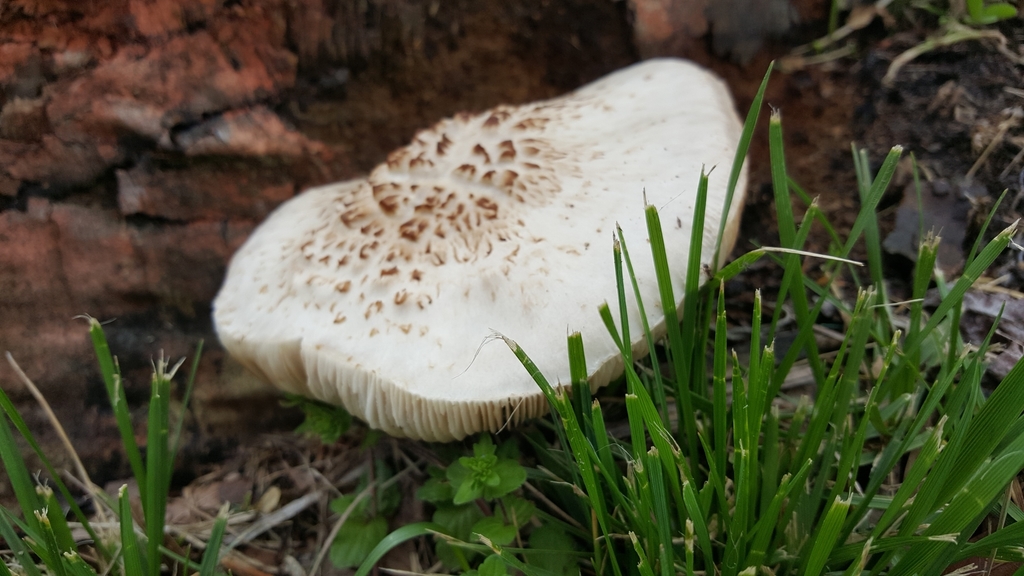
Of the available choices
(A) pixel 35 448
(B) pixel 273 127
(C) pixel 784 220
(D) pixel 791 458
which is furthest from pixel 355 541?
(B) pixel 273 127

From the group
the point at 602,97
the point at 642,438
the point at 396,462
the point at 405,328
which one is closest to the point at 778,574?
the point at 642,438

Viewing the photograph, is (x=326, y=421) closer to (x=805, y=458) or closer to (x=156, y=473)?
(x=156, y=473)

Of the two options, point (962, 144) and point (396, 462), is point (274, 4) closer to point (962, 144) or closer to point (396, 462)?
point (396, 462)

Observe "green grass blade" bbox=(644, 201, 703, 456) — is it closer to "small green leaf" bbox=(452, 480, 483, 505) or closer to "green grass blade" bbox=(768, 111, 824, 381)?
"green grass blade" bbox=(768, 111, 824, 381)

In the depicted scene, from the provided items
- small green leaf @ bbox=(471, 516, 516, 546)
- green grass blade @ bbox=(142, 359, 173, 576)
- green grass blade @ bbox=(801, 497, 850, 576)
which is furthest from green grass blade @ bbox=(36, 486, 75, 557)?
green grass blade @ bbox=(801, 497, 850, 576)

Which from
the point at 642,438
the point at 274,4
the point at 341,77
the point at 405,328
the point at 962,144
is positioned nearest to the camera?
the point at 642,438

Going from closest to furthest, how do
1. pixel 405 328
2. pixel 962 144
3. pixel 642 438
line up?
pixel 642 438, pixel 405 328, pixel 962 144
